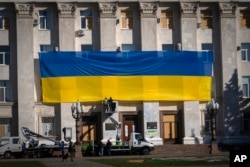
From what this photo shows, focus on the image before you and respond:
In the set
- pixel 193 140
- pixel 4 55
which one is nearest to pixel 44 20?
pixel 4 55

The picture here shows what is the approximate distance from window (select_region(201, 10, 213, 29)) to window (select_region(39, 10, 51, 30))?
49.6 ft

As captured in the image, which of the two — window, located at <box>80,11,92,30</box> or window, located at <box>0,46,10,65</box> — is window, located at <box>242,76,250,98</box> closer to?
window, located at <box>80,11,92,30</box>

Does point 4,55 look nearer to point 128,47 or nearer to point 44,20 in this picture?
point 44,20

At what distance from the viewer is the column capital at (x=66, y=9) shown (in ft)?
165

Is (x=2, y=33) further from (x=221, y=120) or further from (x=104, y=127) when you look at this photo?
(x=221, y=120)

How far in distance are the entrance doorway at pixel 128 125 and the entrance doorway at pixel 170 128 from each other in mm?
2754

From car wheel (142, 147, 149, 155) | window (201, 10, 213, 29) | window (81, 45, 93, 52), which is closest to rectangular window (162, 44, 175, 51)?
window (201, 10, 213, 29)

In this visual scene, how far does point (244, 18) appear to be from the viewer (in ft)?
176

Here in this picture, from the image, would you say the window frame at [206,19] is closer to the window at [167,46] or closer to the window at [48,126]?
the window at [167,46]

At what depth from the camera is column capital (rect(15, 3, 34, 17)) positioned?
4991 cm

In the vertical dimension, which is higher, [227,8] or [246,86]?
[227,8]

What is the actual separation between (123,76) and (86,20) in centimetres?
662

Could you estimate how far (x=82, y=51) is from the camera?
167 feet

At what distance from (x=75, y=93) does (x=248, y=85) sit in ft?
56.4
